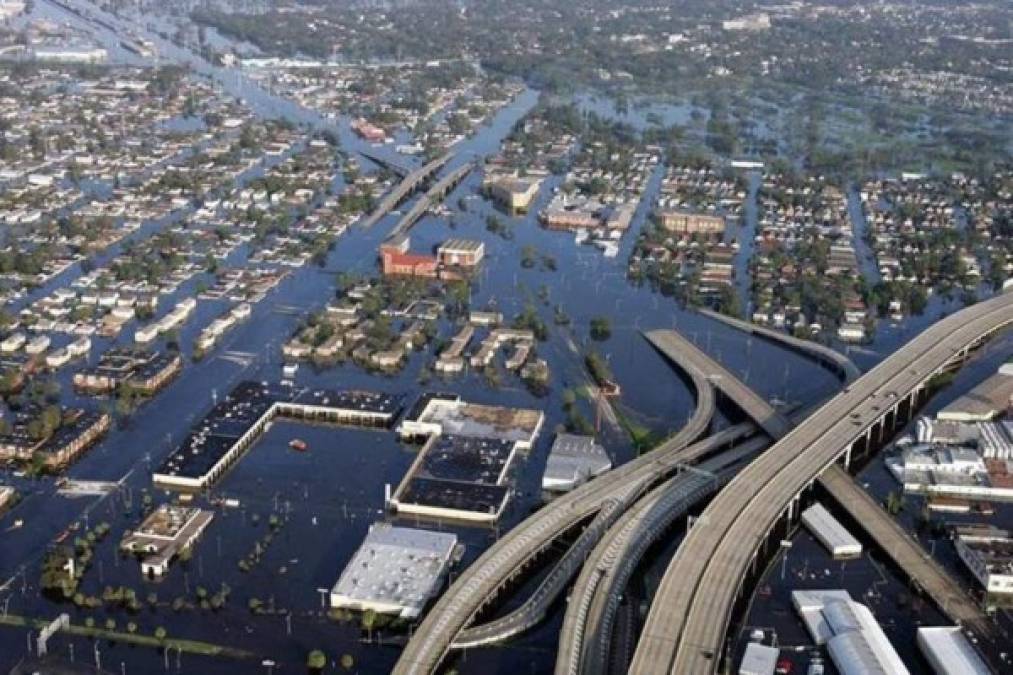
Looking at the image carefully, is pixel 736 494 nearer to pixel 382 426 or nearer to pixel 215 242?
pixel 382 426

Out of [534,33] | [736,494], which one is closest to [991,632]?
[736,494]

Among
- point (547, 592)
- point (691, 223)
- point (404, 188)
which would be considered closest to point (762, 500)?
point (547, 592)

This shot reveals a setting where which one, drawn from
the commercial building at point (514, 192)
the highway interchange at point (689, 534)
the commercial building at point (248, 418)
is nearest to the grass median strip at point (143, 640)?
the highway interchange at point (689, 534)

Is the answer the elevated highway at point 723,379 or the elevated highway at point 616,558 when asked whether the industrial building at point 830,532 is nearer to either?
the elevated highway at point 616,558

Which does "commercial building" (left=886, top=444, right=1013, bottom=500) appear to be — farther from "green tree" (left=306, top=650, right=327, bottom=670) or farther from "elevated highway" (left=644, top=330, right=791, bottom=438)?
"green tree" (left=306, top=650, right=327, bottom=670)

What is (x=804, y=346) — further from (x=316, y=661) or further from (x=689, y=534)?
(x=316, y=661)

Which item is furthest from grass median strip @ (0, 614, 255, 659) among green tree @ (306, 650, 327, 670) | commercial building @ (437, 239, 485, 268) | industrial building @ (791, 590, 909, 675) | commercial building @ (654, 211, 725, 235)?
commercial building @ (654, 211, 725, 235)
